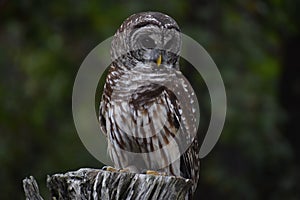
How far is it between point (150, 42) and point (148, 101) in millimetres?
344

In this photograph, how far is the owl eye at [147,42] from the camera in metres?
4.62

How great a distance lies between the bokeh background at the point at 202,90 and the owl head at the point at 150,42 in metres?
4.27

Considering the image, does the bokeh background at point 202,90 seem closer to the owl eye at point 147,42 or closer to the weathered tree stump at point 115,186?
the owl eye at point 147,42

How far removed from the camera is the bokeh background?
9.28 metres

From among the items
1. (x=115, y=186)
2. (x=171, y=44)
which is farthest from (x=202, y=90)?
(x=115, y=186)

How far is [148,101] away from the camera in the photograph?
4.57 meters

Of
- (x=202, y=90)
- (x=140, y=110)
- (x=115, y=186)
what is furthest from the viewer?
(x=202, y=90)

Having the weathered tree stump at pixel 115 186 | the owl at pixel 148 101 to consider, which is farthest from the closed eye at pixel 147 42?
the weathered tree stump at pixel 115 186

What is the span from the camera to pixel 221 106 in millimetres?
→ 8484

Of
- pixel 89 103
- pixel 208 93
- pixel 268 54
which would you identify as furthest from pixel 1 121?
pixel 268 54

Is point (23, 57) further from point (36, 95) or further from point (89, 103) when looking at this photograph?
point (89, 103)

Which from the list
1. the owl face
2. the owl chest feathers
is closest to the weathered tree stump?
the owl chest feathers

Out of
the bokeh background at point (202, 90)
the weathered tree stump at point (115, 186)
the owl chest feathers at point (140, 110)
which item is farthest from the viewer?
the bokeh background at point (202, 90)

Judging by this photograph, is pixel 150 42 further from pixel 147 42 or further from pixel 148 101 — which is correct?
pixel 148 101
